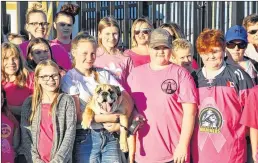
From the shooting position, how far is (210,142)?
5449 mm

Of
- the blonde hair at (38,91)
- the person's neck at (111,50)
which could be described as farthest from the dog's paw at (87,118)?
the person's neck at (111,50)

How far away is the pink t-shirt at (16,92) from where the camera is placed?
5.71m

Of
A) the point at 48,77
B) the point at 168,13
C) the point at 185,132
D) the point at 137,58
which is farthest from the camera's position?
the point at 168,13

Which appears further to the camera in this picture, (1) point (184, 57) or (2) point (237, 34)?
(1) point (184, 57)

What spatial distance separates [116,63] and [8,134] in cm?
108

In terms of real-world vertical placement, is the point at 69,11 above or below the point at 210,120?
above

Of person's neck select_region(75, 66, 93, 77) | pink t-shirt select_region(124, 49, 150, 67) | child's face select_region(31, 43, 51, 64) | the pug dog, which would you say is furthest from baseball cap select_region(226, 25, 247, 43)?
child's face select_region(31, 43, 51, 64)

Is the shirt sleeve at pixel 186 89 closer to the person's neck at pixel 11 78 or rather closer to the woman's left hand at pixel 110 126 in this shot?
the woman's left hand at pixel 110 126

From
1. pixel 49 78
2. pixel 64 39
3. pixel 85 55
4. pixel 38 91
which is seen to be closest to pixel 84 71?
pixel 85 55

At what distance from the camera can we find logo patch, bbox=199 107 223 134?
5418 millimetres

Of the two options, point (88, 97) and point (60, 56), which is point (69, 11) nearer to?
point (60, 56)

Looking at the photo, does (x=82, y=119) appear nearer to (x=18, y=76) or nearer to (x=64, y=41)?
(x=18, y=76)

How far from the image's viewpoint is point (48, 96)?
218 inches

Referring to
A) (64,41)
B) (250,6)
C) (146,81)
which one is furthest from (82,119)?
(250,6)
